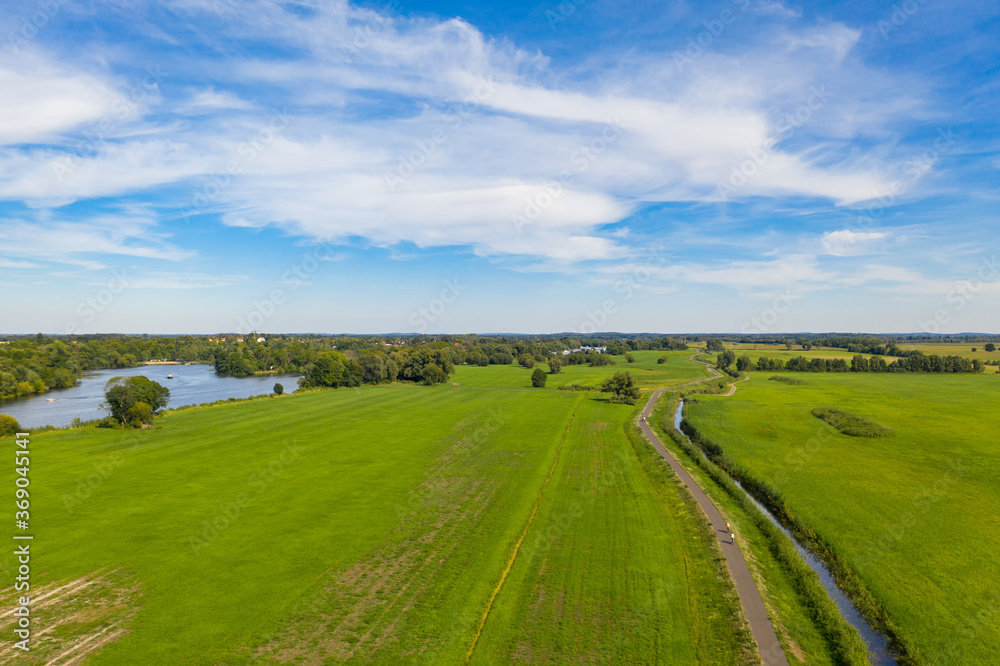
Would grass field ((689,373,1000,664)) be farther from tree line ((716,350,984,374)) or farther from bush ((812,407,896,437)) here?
tree line ((716,350,984,374))

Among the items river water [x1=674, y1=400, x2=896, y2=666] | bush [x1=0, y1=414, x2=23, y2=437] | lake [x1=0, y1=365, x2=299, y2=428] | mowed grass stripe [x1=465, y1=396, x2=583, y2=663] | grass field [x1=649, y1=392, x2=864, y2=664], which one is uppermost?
bush [x1=0, y1=414, x2=23, y2=437]

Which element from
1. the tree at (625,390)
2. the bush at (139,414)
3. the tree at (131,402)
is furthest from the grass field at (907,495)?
the tree at (131,402)

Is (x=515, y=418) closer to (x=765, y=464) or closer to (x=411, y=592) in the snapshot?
(x=765, y=464)

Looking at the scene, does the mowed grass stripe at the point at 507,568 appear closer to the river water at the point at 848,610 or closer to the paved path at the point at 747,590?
the paved path at the point at 747,590

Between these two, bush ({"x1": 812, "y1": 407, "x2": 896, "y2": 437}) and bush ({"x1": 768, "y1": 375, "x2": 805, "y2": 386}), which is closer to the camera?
bush ({"x1": 812, "y1": 407, "x2": 896, "y2": 437})

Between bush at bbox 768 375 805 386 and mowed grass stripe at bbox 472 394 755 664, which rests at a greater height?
bush at bbox 768 375 805 386

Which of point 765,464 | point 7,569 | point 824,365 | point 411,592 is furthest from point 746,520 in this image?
point 824,365

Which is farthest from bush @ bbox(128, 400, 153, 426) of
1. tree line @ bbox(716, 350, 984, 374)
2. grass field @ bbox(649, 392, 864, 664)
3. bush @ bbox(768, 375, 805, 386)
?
tree line @ bbox(716, 350, 984, 374)
